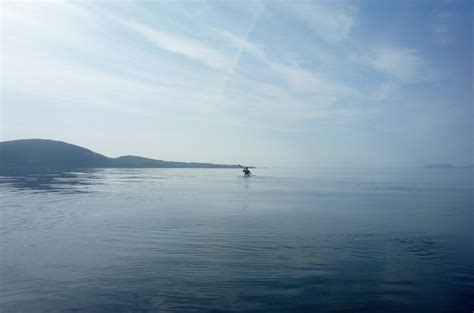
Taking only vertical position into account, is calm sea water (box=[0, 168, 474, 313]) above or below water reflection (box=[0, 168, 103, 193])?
below

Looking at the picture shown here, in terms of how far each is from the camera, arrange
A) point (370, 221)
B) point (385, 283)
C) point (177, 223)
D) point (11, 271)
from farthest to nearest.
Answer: point (370, 221) < point (177, 223) < point (11, 271) < point (385, 283)

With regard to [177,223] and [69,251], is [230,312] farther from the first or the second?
[177,223]

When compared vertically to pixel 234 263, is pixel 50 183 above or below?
above

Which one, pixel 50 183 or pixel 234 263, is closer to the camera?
pixel 234 263

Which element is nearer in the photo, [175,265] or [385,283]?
[385,283]

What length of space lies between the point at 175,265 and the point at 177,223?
1113 centimetres

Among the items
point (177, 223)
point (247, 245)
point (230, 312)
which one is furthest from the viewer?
point (177, 223)

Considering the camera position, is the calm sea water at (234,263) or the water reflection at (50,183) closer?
the calm sea water at (234,263)

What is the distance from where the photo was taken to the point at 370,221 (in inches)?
1102

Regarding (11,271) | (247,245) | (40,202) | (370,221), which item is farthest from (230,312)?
(40,202)

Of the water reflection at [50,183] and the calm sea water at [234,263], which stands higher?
the water reflection at [50,183]

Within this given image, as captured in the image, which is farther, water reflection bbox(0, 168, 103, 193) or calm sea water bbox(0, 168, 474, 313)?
water reflection bbox(0, 168, 103, 193)

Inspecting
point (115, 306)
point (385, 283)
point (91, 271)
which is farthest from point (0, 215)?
point (385, 283)

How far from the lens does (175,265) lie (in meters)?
15.3
